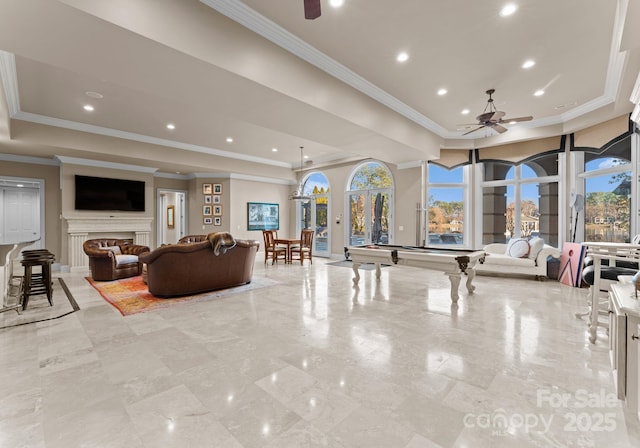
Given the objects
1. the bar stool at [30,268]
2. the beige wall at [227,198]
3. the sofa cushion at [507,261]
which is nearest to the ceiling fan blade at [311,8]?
the bar stool at [30,268]

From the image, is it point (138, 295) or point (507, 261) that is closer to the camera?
point (138, 295)

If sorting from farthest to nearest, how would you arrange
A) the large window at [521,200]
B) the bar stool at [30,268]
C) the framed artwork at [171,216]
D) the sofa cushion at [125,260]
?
the framed artwork at [171,216] → the large window at [521,200] → the sofa cushion at [125,260] → the bar stool at [30,268]

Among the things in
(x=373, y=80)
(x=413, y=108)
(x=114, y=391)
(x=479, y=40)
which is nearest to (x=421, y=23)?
(x=479, y=40)

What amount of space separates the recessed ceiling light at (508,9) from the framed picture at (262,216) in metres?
8.01

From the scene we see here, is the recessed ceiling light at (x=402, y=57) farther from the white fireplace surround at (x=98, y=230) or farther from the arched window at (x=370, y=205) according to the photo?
the white fireplace surround at (x=98, y=230)

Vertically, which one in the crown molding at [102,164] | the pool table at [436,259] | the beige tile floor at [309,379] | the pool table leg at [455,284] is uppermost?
the crown molding at [102,164]

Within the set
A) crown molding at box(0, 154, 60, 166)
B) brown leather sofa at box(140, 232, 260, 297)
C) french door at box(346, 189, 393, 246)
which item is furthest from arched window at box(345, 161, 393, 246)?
crown molding at box(0, 154, 60, 166)

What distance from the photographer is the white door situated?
7.14 meters

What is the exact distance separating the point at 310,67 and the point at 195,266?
3324mm

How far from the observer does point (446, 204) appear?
7668mm

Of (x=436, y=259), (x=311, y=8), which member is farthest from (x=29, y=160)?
(x=436, y=259)

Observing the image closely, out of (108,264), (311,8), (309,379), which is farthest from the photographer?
(108,264)

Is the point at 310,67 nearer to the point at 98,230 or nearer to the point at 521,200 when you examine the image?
the point at 521,200

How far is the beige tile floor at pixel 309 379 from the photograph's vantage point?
1.57 metres
